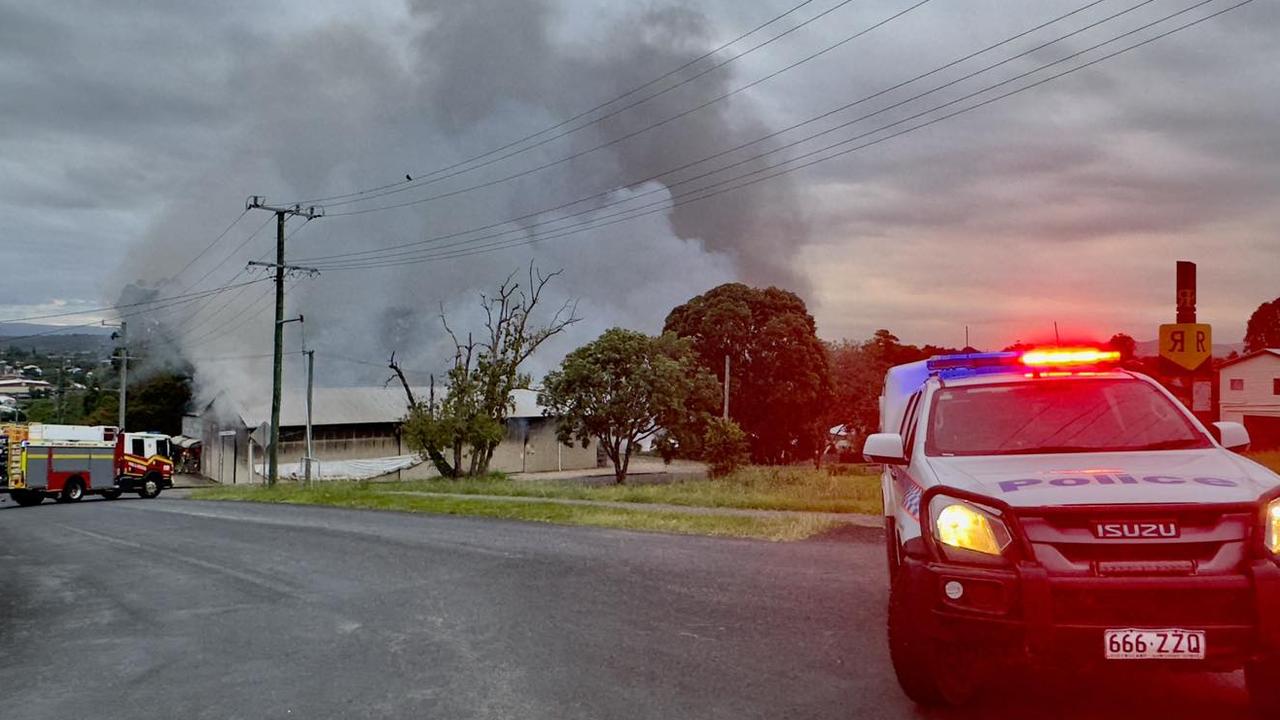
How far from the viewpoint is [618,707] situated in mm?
5574

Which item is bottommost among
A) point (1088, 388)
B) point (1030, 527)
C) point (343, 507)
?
point (343, 507)

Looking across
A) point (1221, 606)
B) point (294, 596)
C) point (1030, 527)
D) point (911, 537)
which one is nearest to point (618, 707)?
point (911, 537)

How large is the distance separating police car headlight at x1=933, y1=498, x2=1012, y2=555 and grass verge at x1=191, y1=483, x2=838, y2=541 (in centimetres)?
825

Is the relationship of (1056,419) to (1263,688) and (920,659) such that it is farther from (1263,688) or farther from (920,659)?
(920,659)

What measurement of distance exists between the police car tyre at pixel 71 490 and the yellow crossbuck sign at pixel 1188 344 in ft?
145

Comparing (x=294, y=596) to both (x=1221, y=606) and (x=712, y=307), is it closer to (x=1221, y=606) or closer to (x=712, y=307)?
(x=1221, y=606)

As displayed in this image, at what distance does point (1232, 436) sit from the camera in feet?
18.9

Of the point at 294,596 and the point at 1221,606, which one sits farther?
the point at 294,596

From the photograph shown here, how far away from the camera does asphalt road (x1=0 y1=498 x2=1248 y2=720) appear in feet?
18.6

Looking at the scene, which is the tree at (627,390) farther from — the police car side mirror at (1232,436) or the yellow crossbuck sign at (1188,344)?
the police car side mirror at (1232,436)

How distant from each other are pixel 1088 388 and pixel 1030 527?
1.97m

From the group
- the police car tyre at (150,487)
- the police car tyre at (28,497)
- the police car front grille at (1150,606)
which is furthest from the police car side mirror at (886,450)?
the police car tyre at (150,487)

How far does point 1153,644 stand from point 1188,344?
8803 mm

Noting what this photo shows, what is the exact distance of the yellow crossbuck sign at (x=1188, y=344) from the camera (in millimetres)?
11805
